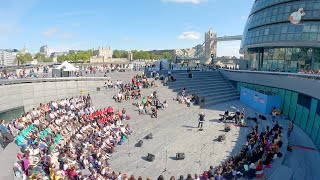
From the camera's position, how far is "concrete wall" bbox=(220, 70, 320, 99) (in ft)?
79.7

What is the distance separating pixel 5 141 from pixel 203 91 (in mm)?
24677

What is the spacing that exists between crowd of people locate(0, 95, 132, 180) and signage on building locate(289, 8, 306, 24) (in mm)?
26650

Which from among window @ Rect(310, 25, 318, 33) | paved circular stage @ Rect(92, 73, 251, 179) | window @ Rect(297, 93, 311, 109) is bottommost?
paved circular stage @ Rect(92, 73, 251, 179)

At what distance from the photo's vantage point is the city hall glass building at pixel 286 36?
35312 mm

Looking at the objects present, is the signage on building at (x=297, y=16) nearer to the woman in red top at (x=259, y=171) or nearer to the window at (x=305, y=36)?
the window at (x=305, y=36)

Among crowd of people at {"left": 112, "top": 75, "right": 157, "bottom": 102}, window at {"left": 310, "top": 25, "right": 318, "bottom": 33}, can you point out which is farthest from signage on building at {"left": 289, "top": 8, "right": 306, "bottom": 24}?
crowd of people at {"left": 112, "top": 75, "right": 157, "bottom": 102}

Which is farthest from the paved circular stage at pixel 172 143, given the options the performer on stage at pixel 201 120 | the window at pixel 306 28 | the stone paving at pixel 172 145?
the window at pixel 306 28

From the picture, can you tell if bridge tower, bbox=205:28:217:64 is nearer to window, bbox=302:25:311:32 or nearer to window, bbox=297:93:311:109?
window, bbox=302:25:311:32

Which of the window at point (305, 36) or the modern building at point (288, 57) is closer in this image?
the modern building at point (288, 57)

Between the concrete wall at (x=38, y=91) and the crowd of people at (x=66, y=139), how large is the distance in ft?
6.83

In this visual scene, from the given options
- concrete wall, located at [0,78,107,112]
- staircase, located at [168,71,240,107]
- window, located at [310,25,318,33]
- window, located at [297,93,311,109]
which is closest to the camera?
concrete wall, located at [0,78,107,112]

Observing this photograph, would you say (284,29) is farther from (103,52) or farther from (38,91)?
(103,52)

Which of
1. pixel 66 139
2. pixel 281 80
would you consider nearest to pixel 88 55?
pixel 281 80

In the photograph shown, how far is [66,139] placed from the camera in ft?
60.3
